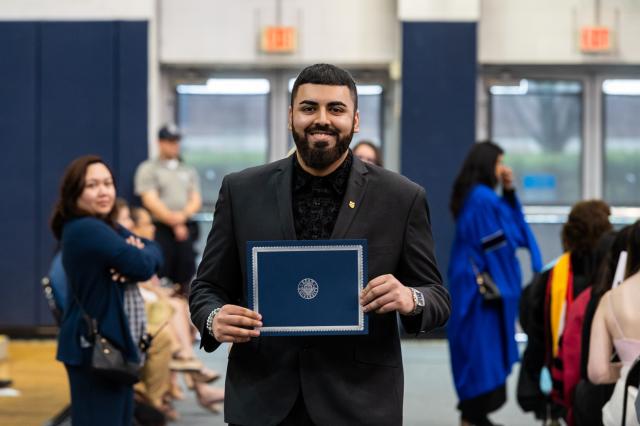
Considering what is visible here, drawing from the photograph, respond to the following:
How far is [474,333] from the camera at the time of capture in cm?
817

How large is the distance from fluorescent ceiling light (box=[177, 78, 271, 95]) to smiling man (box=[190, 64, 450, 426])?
9.46m

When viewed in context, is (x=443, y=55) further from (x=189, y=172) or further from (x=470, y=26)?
(x=189, y=172)

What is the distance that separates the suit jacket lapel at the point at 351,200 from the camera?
11.3ft

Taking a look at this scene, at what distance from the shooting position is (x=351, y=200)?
137 inches

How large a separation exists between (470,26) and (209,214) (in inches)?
A: 128

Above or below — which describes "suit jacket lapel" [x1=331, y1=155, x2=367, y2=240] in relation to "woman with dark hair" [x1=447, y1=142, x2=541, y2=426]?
above

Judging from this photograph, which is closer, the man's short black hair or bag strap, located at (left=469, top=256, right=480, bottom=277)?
the man's short black hair

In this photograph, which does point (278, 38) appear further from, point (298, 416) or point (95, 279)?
point (298, 416)

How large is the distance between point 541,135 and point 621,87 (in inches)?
37.6

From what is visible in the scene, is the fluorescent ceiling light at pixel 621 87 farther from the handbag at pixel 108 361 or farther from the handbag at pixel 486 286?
the handbag at pixel 108 361

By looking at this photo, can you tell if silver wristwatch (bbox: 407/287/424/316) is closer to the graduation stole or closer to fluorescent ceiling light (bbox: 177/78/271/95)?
the graduation stole

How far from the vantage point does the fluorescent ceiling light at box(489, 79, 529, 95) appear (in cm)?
1288

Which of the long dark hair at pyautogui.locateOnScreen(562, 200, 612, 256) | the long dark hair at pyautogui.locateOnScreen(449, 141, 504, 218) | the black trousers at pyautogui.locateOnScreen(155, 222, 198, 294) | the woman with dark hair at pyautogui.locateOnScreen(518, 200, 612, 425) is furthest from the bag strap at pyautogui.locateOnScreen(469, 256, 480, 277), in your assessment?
the black trousers at pyautogui.locateOnScreen(155, 222, 198, 294)

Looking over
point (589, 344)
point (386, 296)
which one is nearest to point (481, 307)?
point (589, 344)
